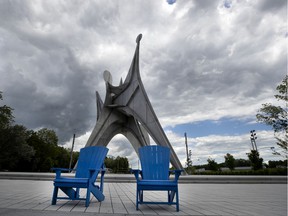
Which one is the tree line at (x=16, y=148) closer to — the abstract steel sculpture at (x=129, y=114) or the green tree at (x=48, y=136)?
the green tree at (x=48, y=136)

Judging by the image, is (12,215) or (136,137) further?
(136,137)

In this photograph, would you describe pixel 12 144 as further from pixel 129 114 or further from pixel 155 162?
pixel 155 162

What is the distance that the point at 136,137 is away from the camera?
22.9 meters

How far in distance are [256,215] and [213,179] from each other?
7823 mm

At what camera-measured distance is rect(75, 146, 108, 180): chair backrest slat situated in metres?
4.20

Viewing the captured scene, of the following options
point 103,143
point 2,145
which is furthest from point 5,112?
point 103,143

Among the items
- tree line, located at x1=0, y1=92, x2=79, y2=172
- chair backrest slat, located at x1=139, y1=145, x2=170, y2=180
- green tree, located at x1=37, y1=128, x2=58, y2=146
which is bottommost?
chair backrest slat, located at x1=139, y1=145, x2=170, y2=180

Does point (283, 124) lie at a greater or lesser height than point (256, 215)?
greater

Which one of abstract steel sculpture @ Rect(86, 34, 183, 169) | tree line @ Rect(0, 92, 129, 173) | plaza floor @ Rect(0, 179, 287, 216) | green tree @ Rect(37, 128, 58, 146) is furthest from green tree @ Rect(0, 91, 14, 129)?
plaza floor @ Rect(0, 179, 287, 216)

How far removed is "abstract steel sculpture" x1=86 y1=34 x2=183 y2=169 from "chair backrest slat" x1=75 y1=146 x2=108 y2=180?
1082 centimetres

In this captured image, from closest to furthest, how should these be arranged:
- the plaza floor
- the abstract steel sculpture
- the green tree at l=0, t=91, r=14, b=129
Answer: the plaza floor
the abstract steel sculpture
the green tree at l=0, t=91, r=14, b=129

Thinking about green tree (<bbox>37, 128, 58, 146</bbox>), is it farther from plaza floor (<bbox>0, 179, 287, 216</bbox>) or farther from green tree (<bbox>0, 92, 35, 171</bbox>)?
plaza floor (<bbox>0, 179, 287, 216</bbox>)

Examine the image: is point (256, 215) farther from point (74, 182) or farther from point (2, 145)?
point (2, 145)

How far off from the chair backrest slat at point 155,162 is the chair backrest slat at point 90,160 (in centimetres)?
86
